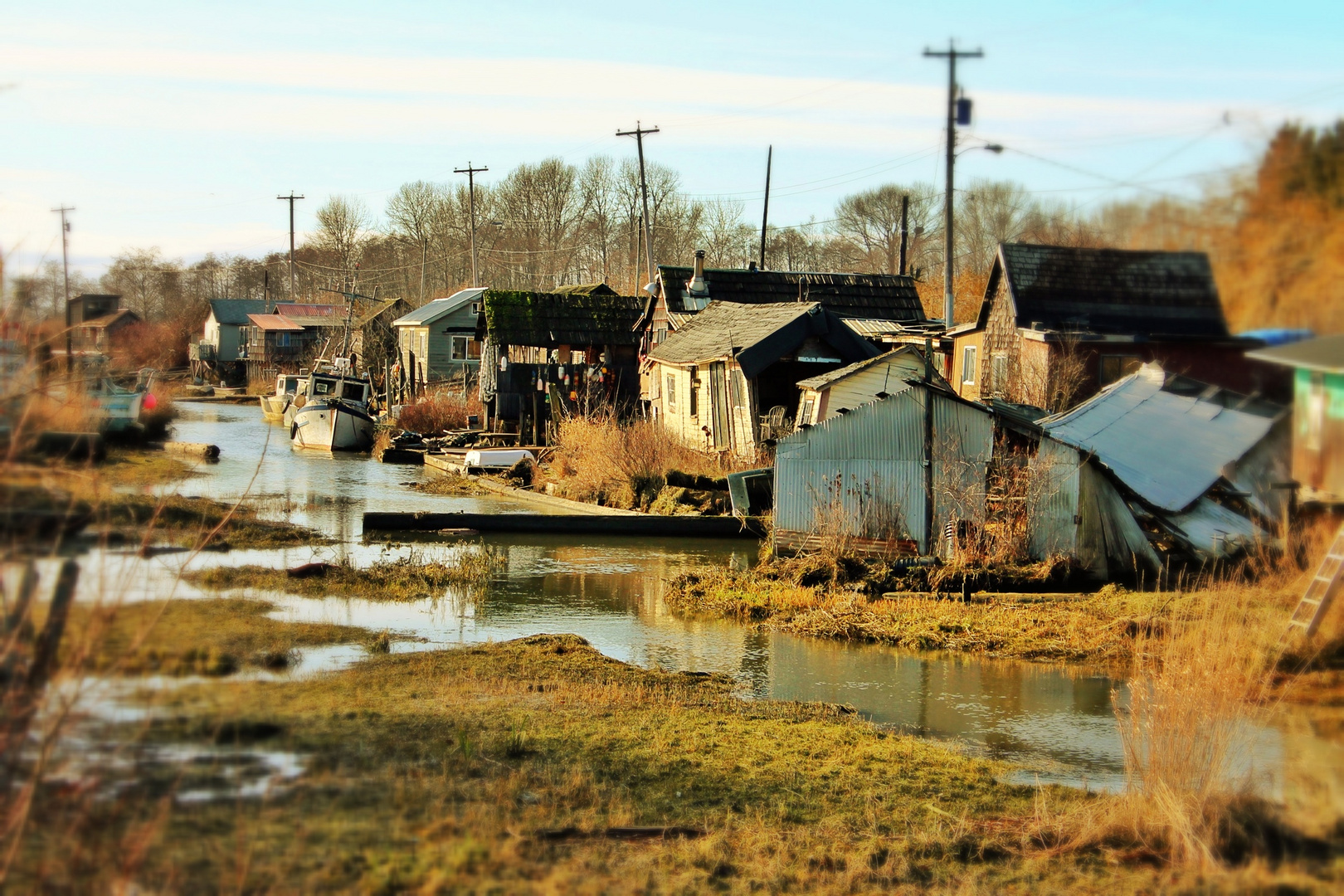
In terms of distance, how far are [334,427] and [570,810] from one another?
38443 mm

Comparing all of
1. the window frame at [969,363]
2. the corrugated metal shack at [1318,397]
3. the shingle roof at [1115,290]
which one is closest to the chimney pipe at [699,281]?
the window frame at [969,363]

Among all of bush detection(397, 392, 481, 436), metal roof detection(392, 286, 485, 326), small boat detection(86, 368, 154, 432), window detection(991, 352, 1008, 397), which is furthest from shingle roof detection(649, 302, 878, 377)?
metal roof detection(392, 286, 485, 326)

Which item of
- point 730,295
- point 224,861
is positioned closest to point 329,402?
point 730,295

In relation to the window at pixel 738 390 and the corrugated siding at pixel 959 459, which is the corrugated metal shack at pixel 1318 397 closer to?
the corrugated siding at pixel 959 459

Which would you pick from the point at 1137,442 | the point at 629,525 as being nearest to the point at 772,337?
the point at 629,525

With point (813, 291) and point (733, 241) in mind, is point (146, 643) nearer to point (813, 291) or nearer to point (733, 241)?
point (813, 291)

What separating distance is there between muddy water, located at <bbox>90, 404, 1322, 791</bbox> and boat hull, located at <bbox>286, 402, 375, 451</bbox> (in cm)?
1911

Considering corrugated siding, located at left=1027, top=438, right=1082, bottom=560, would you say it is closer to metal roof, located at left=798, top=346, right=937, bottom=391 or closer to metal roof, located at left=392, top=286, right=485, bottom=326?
metal roof, located at left=798, top=346, right=937, bottom=391

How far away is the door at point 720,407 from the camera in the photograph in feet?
98.7

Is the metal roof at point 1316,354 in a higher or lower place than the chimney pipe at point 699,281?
lower

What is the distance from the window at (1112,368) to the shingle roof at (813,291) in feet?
104

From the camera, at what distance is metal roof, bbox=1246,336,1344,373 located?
12.5ft

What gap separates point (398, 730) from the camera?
8.80 meters

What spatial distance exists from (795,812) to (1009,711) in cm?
456
